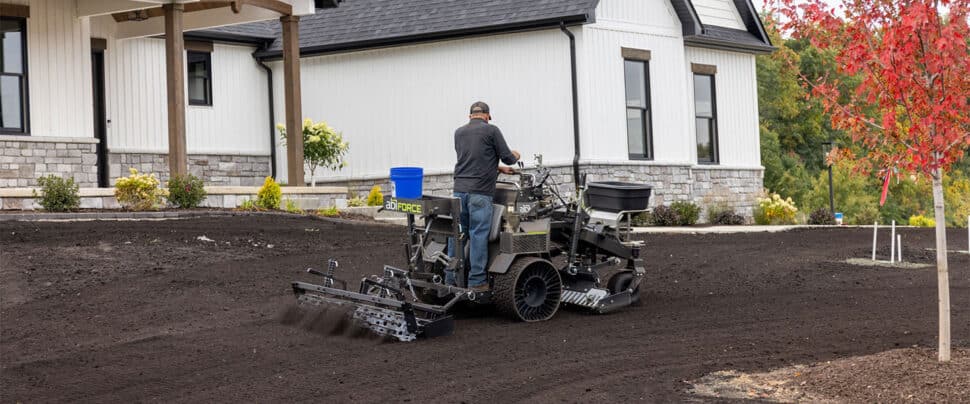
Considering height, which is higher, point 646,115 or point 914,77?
point 646,115

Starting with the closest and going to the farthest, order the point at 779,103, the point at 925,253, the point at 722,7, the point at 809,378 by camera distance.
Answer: the point at 809,378 → the point at 925,253 → the point at 722,7 → the point at 779,103

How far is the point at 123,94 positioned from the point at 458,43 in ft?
20.9

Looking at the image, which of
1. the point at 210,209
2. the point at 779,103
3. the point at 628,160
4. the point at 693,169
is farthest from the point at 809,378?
the point at 779,103

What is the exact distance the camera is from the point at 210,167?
22844mm

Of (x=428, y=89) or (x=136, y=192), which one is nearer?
(x=136, y=192)

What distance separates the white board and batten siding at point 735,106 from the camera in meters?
24.7

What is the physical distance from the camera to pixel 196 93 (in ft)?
75.5

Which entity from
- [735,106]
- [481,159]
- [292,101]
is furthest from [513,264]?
[735,106]

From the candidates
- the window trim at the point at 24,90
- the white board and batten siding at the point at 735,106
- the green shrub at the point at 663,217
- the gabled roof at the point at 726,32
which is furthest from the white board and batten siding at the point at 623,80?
the window trim at the point at 24,90

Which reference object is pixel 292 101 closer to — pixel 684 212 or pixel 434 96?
pixel 434 96

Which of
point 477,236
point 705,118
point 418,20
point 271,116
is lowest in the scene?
point 477,236

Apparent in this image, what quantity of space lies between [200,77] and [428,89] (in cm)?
468

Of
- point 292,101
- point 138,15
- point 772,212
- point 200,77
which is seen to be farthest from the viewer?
point 772,212

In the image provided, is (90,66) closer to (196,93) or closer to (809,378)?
(196,93)
